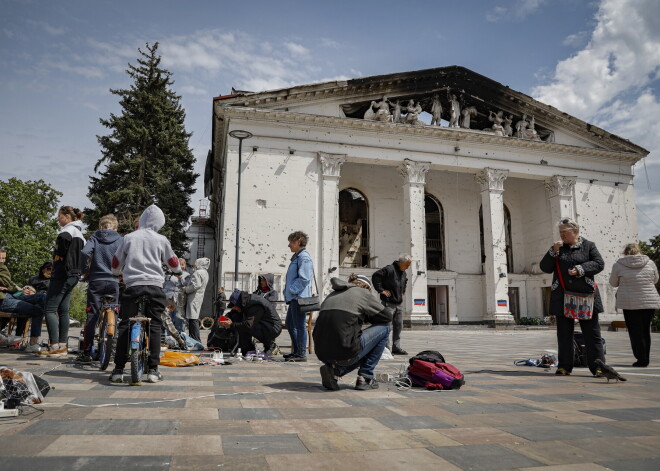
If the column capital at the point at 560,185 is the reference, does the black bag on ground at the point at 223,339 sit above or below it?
below

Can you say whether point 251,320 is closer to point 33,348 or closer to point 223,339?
point 223,339

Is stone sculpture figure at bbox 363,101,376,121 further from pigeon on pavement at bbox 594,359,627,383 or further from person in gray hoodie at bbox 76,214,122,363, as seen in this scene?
pigeon on pavement at bbox 594,359,627,383

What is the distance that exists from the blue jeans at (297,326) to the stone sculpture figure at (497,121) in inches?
890

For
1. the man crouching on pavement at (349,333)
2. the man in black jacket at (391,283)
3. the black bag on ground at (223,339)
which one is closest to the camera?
the man crouching on pavement at (349,333)

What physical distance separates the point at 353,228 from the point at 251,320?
21102 mm

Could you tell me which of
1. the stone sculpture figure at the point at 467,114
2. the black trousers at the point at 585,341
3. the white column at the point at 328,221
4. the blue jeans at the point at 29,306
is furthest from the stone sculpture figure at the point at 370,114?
the black trousers at the point at 585,341

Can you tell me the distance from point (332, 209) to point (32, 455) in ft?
69.3

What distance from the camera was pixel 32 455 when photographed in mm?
2291

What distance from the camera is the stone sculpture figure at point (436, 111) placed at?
2556cm

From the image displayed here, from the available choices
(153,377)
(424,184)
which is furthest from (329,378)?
(424,184)

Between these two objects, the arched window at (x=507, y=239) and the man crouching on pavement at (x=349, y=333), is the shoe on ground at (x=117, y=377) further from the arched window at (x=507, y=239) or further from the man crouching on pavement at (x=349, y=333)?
the arched window at (x=507, y=239)

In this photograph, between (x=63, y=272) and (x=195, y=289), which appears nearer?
(x=63, y=272)

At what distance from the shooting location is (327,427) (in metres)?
3.12

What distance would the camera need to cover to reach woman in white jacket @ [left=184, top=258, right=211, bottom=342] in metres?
10.8
